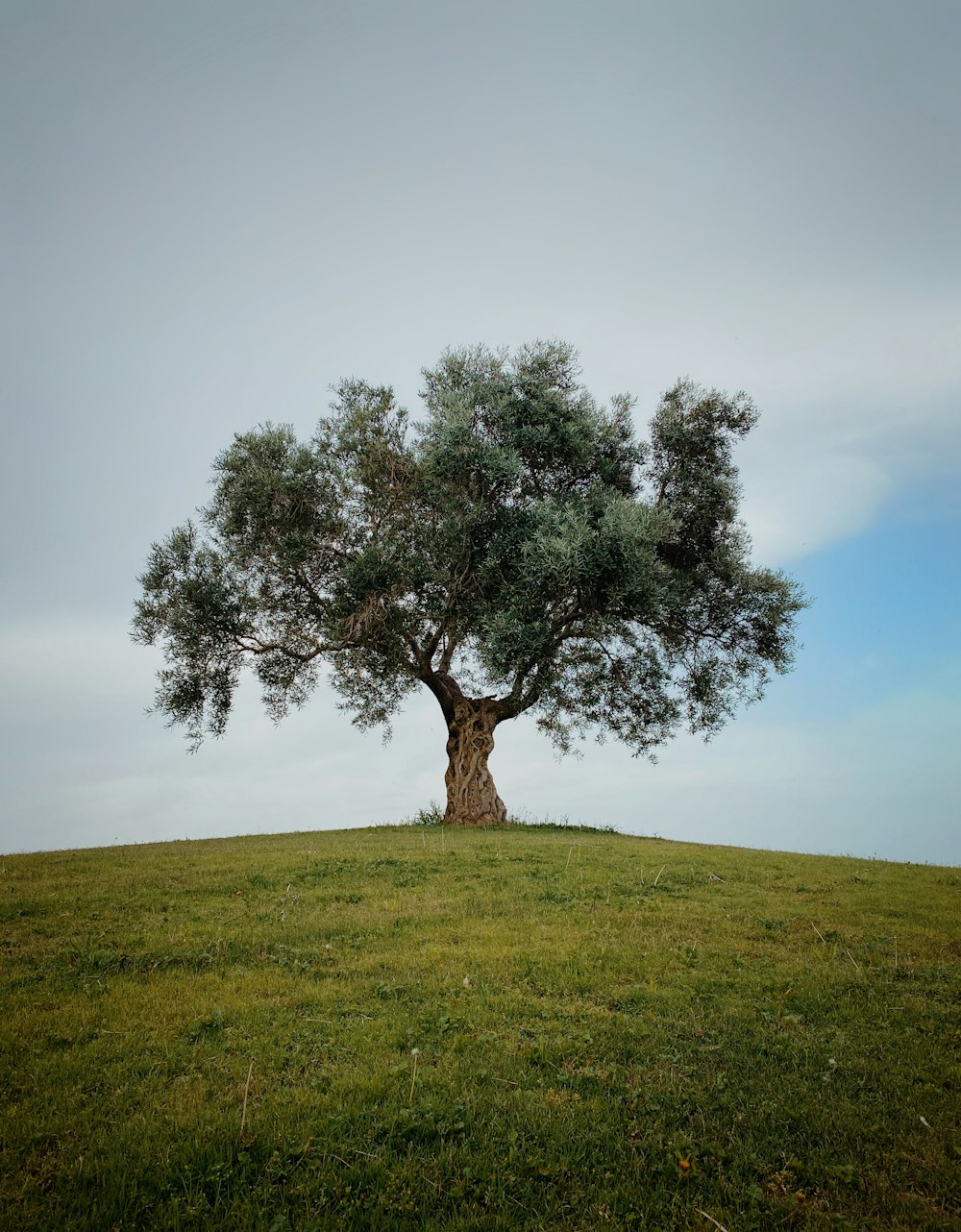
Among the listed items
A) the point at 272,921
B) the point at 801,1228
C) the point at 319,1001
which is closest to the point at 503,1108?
the point at 801,1228

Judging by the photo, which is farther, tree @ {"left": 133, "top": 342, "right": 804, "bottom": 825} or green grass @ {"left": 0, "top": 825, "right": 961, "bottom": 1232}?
tree @ {"left": 133, "top": 342, "right": 804, "bottom": 825}

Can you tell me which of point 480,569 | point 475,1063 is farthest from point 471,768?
point 475,1063

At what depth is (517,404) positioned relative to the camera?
3122 centimetres

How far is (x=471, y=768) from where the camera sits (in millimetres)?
31750

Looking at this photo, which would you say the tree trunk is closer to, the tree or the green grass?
the tree

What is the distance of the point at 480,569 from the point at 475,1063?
22419 millimetres

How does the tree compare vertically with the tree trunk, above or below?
above

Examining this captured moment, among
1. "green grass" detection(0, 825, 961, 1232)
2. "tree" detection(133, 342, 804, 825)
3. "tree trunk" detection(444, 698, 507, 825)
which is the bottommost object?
"green grass" detection(0, 825, 961, 1232)

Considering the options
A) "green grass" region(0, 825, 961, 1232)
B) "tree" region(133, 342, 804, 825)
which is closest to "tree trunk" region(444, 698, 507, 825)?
"tree" region(133, 342, 804, 825)

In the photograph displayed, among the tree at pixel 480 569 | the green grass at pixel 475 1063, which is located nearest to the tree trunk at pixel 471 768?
the tree at pixel 480 569

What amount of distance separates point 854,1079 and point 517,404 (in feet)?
89.1

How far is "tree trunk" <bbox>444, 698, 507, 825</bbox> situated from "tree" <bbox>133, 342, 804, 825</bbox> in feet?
0.28

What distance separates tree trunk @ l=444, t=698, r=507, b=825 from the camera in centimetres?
3134

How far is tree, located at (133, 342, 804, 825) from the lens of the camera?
29.1 metres
